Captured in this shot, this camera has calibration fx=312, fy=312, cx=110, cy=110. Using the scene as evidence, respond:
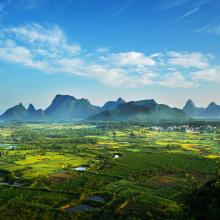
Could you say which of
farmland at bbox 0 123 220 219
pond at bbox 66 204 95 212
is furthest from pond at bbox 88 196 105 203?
pond at bbox 66 204 95 212

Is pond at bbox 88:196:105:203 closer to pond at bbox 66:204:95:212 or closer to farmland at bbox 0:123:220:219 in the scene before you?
farmland at bbox 0:123:220:219

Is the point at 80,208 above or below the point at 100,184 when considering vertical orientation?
below

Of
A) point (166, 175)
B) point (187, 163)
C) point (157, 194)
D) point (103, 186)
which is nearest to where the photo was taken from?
point (157, 194)

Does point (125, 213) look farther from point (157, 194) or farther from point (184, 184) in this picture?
point (184, 184)

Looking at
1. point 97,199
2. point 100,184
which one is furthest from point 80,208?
point 100,184

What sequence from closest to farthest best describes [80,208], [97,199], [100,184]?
1. [80,208]
2. [97,199]
3. [100,184]

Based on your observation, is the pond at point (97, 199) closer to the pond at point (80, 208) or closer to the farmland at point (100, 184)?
the farmland at point (100, 184)

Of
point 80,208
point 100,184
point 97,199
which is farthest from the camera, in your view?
point 100,184

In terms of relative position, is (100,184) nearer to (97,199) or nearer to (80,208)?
(97,199)

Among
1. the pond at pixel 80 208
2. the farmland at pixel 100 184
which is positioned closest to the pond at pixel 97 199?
the farmland at pixel 100 184

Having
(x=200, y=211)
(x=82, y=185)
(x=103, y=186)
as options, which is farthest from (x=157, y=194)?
(x=200, y=211)

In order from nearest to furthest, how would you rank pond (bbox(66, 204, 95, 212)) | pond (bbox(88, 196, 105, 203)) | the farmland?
the farmland → pond (bbox(66, 204, 95, 212)) → pond (bbox(88, 196, 105, 203))
